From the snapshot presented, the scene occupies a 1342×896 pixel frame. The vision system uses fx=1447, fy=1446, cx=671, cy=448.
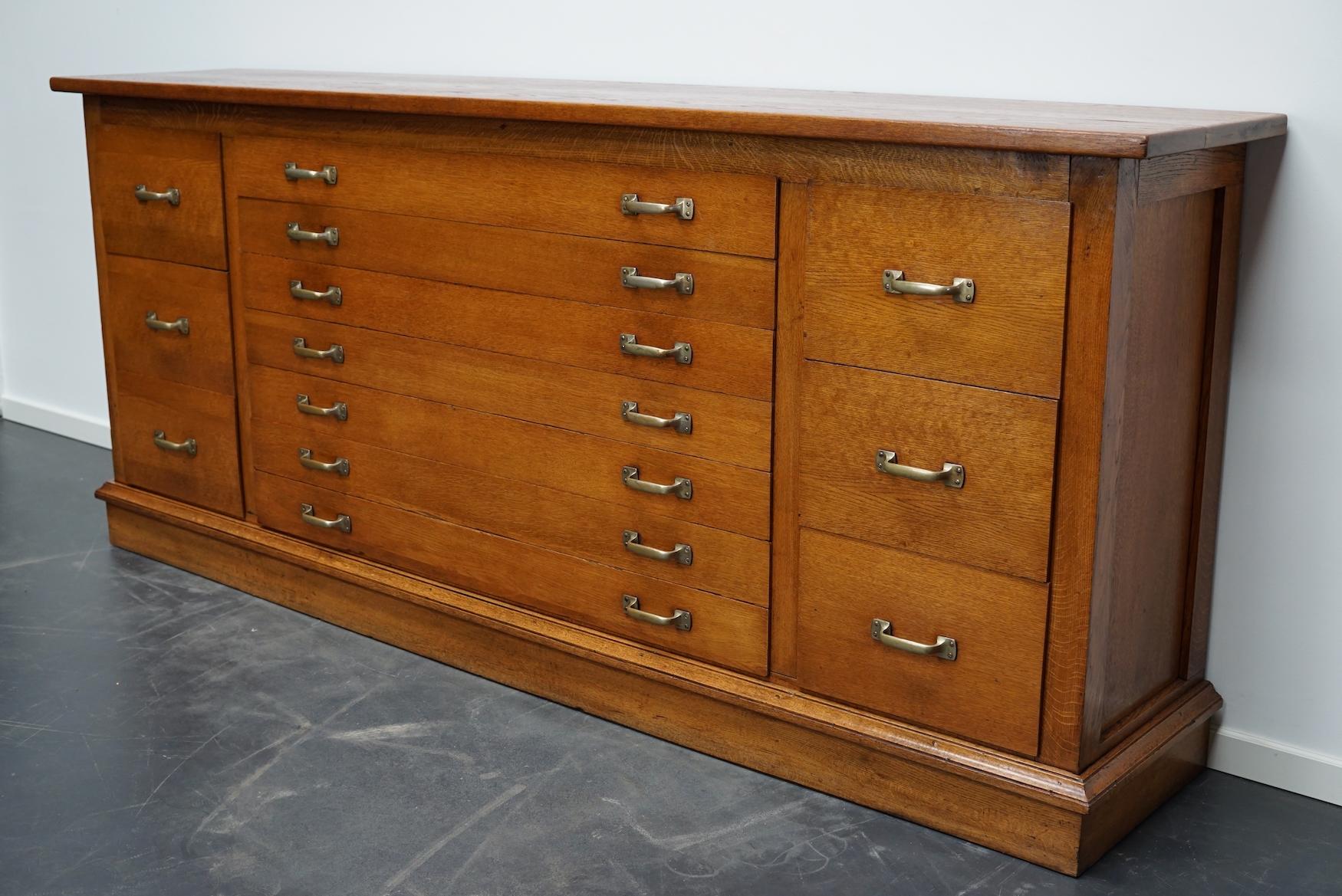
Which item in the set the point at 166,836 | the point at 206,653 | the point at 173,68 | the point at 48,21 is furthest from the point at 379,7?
the point at 166,836

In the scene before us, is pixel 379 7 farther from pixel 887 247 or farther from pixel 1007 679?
pixel 1007 679

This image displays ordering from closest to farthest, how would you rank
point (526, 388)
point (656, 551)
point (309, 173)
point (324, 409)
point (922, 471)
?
point (922, 471) → point (656, 551) → point (526, 388) → point (309, 173) → point (324, 409)

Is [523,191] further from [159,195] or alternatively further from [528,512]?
[159,195]

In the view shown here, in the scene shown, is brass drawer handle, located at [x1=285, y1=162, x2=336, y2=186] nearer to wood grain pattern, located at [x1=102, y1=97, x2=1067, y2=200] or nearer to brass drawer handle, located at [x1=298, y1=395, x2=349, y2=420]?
wood grain pattern, located at [x1=102, y1=97, x2=1067, y2=200]

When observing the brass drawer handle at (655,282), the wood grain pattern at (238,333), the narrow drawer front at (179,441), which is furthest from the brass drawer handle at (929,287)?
the narrow drawer front at (179,441)

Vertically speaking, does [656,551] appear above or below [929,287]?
below

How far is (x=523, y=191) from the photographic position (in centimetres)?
238

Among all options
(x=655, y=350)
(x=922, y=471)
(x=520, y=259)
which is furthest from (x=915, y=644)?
(x=520, y=259)

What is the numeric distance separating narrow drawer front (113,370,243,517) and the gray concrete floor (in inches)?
Answer: 14.8

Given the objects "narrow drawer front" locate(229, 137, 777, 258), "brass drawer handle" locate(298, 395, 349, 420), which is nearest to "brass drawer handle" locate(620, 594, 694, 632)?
"narrow drawer front" locate(229, 137, 777, 258)

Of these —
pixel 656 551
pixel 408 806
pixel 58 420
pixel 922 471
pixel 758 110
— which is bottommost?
pixel 408 806

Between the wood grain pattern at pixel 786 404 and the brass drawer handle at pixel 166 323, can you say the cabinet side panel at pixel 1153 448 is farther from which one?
the brass drawer handle at pixel 166 323

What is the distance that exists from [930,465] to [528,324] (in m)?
0.77

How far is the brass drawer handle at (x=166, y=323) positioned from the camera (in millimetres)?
3006
